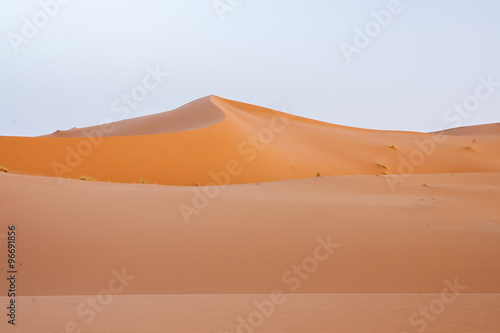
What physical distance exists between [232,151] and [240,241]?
1527 centimetres

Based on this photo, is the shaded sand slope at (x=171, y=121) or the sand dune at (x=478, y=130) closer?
the shaded sand slope at (x=171, y=121)

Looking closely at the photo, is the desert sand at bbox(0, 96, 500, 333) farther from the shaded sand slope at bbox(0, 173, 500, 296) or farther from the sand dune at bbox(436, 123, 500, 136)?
the sand dune at bbox(436, 123, 500, 136)

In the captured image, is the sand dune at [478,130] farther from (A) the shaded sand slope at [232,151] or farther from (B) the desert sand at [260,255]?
(B) the desert sand at [260,255]

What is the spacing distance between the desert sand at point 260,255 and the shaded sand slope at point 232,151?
855 centimetres

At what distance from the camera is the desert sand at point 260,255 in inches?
176

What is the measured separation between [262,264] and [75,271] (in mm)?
2113

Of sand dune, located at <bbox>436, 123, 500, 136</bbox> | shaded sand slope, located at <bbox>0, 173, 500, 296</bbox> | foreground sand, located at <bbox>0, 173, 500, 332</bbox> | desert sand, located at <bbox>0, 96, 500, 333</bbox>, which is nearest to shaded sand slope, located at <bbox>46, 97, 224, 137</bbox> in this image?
desert sand, located at <bbox>0, 96, 500, 333</bbox>

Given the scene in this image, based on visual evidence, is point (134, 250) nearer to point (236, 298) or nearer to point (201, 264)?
point (201, 264)

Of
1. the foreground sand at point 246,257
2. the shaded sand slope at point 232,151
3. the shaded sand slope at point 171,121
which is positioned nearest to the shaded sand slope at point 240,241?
the foreground sand at point 246,257

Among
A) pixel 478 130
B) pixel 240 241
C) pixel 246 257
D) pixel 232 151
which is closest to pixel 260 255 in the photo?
pixel 246 257

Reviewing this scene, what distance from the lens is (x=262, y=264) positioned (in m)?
6.38

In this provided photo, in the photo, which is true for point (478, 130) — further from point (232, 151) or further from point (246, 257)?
point (246, 257)

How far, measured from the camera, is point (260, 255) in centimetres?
664

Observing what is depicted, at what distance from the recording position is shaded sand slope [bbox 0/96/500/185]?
2027 cm
